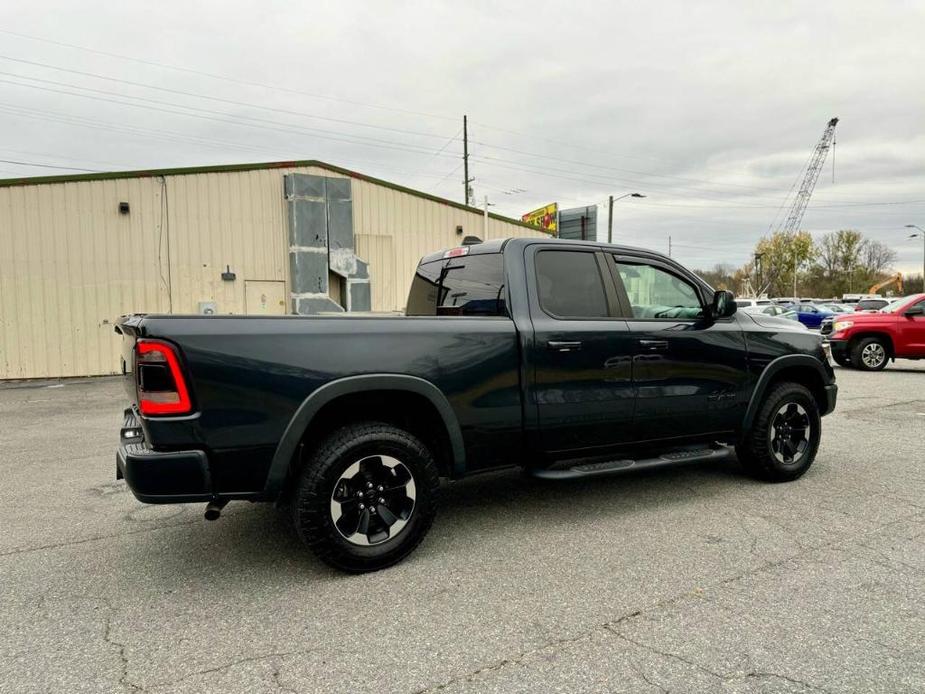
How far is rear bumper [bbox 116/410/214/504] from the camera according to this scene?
2957 millimetres

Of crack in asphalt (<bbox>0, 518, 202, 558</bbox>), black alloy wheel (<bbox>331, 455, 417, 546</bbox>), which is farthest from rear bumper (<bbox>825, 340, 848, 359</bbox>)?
crack in asphalt (<bbox>0, 518, 202, 558</bbox>)

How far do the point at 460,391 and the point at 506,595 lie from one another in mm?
1145

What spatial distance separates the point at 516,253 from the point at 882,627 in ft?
9.12

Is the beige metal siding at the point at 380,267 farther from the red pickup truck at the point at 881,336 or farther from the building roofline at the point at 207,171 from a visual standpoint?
the red pickup truck at the point at 881,336

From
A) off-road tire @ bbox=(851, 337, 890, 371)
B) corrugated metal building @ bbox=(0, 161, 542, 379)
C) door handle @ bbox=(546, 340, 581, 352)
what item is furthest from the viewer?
corrugated metal building @ bbox=(0, 161, 542, 379)

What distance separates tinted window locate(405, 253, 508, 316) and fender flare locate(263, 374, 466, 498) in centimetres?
79

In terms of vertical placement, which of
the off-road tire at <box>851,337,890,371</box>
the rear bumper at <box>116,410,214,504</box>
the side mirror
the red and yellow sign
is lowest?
the off-road tire at <box>851,337,890,371</box>

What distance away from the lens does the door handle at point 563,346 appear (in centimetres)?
393

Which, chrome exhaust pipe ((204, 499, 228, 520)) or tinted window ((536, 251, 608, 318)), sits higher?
tinted window ((536, 251, 608, 318))

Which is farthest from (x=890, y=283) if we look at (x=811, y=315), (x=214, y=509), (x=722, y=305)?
(x=214, y=509)

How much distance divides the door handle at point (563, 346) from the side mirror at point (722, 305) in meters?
1.31

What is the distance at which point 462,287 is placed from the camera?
14.4 feet

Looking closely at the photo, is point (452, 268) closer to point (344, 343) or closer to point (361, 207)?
point (344, 343)

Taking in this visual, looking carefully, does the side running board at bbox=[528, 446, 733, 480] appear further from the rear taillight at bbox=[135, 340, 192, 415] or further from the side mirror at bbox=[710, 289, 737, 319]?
the rear taillight at bbox=[135, 340, 192, 415]
